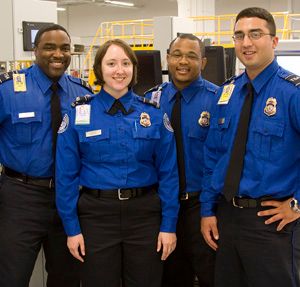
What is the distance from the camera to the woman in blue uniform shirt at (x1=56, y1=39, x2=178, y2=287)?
229cm

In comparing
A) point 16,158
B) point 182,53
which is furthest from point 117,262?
point 182,53

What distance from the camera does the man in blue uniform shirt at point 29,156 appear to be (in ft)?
8.53

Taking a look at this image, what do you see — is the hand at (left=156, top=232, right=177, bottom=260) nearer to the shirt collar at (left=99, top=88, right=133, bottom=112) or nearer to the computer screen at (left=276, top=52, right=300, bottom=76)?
the shirt collar at (left=99, top=88, right=133, bottom=112)

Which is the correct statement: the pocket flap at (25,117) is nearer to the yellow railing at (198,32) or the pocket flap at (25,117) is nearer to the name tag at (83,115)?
the name tag at (83,115)

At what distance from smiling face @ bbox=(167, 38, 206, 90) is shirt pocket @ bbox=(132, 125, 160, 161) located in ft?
1.45

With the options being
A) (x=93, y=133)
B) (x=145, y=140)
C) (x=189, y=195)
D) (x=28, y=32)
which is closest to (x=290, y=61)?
(x=189, y=195)

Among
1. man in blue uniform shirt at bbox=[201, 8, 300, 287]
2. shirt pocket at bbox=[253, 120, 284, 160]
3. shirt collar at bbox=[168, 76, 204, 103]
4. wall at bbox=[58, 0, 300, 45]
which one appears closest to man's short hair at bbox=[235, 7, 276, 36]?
man in blue uniform shirt at bbox=[201, 8, 300, 287]

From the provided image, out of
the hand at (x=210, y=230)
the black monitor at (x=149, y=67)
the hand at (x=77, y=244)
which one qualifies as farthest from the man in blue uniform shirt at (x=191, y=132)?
the black monitor at (x=149, y=67)

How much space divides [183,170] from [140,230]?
1.56 ft

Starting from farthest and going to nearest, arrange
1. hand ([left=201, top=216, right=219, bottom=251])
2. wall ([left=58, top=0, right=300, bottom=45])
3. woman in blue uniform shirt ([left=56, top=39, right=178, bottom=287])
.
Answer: wall ([left=58, top=0, right=300, bottom=45]), hand ([left=201, top=216, right=219, bottom=251]), woman in blue uniform shirt ([left=56, top=39, right=178, bottom=287])

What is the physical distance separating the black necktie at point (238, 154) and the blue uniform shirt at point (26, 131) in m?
0.99

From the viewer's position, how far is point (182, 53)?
8.71ft

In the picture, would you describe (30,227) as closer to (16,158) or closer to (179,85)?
(16,158)

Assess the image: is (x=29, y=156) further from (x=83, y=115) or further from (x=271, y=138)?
(x=271, y=138)
